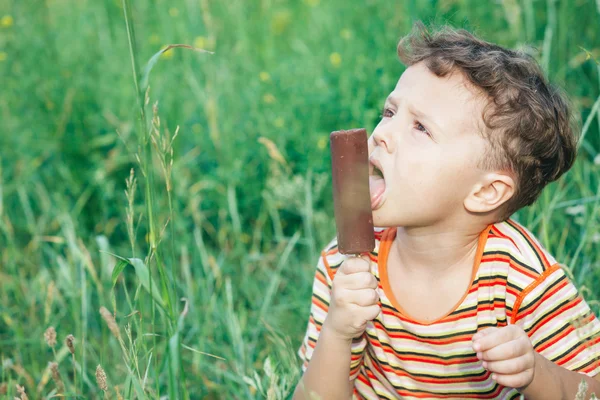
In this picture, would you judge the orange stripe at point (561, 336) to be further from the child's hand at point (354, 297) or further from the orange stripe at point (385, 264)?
the child's hand at point (354, 297)

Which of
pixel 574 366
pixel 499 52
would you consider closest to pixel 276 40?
pixel 499 52

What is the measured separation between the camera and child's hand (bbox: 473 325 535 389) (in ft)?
5.32

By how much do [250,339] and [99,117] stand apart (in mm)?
1463

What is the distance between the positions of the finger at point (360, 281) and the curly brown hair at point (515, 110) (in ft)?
1.25

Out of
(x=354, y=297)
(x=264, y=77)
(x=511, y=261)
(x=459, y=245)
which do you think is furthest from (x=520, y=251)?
(x=264, y=77)

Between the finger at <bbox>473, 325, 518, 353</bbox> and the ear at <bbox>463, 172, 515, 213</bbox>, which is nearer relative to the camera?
the finger at <bbox>473, 325, 518, 353</bbox>

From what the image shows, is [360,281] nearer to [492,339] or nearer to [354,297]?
[354,297]

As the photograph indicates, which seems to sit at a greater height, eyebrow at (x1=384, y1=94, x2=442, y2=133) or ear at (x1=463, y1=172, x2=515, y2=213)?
eyebrow at (x1=384, y1=94, x2=442, y2=133)

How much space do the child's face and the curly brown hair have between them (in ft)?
0.11

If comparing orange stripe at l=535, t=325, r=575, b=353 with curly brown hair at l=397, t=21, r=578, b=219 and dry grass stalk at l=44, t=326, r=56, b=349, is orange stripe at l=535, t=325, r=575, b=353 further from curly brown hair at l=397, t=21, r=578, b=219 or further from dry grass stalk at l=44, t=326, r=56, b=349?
dry grass stalk at l=44, t=326, r=56, b=349

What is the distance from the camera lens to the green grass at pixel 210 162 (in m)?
2.66

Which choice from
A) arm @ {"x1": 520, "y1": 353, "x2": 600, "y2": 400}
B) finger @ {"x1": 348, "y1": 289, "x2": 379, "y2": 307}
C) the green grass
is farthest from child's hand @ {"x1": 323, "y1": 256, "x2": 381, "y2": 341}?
the green grass

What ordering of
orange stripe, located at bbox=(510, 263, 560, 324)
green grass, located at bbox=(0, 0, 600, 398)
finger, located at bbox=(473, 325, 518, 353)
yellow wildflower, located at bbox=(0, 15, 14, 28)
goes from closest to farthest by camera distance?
1. finger, located at bbox=(473, 325, 518, 353)
2. orange stripe, located at bbox=(510, 263, 560, 324)
3. green grass, located at bbox=(0, 0, 600, 398)
4. yellow wildflower, located at bbox=(0, 15, 14, 28)

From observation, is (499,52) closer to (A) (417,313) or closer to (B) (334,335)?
(A) (417,313)
